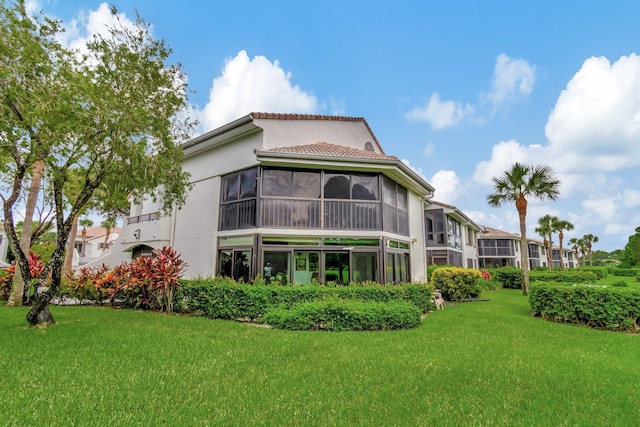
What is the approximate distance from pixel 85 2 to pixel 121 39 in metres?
2.20

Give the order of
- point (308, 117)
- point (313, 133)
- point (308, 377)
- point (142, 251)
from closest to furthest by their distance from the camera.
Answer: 1. point (308, 377)
2. point (308, 117)
3. point (313, 133)
4. point (142, 251)

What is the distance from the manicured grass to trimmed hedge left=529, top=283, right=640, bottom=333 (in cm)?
175

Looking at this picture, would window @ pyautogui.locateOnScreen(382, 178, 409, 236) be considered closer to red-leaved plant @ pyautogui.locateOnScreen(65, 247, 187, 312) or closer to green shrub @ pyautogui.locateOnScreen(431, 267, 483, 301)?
green shrub @ pyautogui.locateOnScreen(431, 267, 483, 301)

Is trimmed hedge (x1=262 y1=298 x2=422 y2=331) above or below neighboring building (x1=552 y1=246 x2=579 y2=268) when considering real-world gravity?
below

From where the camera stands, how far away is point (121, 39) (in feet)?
31.8

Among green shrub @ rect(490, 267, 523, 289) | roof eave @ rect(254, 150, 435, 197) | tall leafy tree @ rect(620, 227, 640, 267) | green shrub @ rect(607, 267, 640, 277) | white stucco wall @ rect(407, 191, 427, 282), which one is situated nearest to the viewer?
roof eave @ rect(254, 150, 435, 197)

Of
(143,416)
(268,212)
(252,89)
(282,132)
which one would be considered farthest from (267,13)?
(143,416)

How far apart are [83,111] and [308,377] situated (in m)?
7.79

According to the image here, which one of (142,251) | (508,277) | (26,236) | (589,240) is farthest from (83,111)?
(589,240)

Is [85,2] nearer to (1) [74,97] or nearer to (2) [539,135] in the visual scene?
(1) [74,97]

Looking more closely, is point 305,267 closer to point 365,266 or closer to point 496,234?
point 365,266

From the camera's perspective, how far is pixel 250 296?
34.5ft

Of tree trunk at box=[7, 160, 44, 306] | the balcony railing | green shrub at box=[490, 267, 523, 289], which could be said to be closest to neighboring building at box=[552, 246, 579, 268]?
green shrub at box=[490, 267, 523, 289]

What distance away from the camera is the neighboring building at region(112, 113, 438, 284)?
12.8 m
